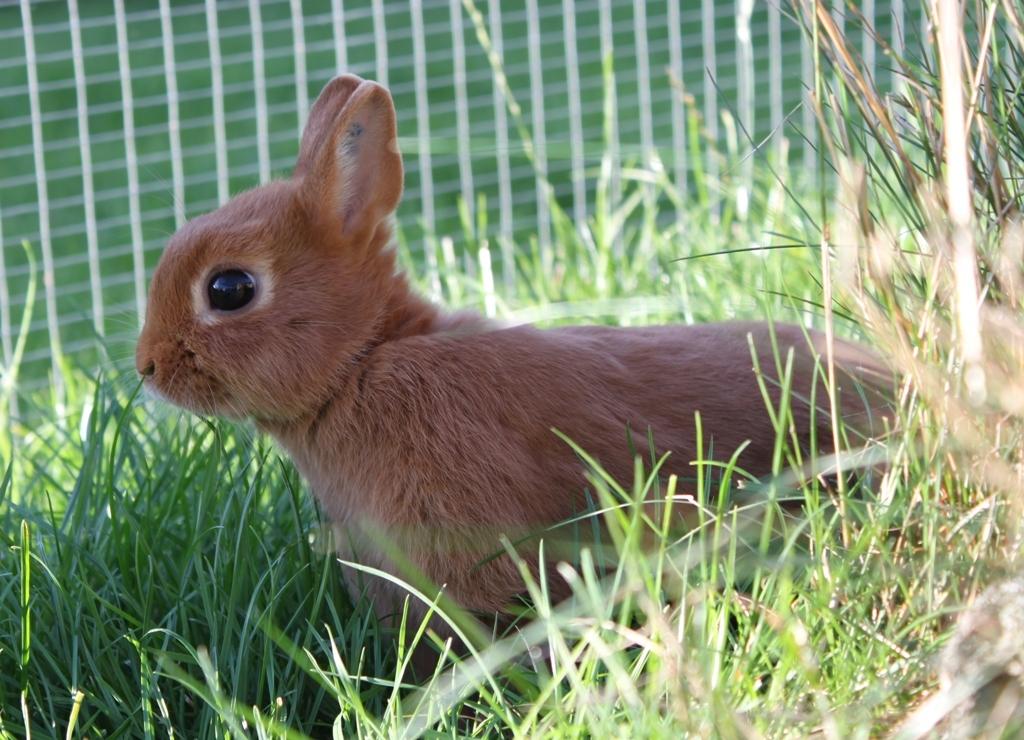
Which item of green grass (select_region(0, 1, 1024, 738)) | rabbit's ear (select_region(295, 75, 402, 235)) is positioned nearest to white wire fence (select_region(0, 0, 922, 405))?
rabbit's ear (select_region(295, 75, 402, 235))

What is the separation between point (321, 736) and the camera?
2064mm

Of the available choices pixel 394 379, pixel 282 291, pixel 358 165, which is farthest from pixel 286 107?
pixel 394 379

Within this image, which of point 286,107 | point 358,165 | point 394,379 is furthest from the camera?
point 286,107

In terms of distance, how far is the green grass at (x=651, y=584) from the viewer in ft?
5.34

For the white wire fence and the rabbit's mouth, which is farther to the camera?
the white wire fence

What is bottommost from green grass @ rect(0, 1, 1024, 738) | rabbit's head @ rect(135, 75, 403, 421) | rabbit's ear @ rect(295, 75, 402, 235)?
green grass @ rect(0, 1, 1024, 738)

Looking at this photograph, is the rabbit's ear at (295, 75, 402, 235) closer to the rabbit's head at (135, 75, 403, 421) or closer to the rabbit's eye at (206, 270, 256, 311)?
the rabbit's head at (135, 75, 403, 421)

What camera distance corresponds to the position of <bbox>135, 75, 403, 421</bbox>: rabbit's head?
2.19 meters

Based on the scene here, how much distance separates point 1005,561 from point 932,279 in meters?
0.37

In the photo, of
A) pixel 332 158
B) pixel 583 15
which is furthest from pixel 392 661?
pixel 583 15

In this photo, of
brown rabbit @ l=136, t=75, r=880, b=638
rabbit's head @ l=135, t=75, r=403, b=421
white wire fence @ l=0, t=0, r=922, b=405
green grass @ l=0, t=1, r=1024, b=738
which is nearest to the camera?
green grass @ l=0, t=1, r=1024, b=738

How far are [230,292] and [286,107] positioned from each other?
3.92 m

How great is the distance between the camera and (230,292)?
2209mm

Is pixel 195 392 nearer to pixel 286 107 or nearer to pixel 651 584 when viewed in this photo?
pixel 651 584
